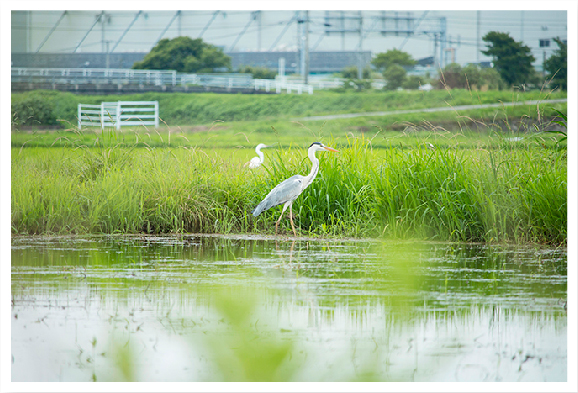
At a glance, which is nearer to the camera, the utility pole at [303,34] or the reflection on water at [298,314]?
the reflection on water at [298,314]

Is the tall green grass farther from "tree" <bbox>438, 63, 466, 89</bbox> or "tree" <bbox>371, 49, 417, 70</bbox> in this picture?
"tree" <bbox>371, 49, 417, 70</bbox>

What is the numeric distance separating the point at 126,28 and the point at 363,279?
476cm

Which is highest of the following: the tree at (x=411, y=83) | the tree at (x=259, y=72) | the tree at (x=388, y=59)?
the tree at (x=388, y=59)

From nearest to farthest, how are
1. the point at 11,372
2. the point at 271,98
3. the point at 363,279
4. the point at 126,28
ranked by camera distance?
the point at 11,372 < the point at 363,279 < the point at 126,28 < the point at 271,98

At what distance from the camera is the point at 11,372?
2852 millimetres

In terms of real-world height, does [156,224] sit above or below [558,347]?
above

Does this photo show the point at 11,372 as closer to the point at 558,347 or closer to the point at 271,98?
the point at 558,347

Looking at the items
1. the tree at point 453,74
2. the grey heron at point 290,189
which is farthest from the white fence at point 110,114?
the tree at point 453,74

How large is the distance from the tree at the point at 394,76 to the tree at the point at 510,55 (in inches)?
382

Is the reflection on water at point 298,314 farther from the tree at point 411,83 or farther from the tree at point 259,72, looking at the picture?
the tree at point 411,83

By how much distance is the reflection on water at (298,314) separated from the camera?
262 cm

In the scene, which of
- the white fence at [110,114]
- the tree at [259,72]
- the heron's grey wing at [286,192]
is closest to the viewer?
the heron's grey wing at [286,192]

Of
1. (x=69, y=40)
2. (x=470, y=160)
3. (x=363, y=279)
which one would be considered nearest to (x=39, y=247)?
(x=69, y=40)

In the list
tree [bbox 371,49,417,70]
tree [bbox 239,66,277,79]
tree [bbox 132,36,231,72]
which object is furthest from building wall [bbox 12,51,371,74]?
tree [bbox 371,49,417,70]
